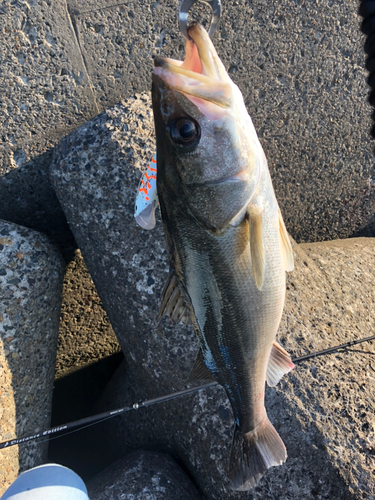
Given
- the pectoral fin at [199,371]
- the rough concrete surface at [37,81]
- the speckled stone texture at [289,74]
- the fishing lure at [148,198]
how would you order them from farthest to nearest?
the speckled stone texture at [289,74], the rough concrete surface at [37,81], the fishing lure at [148,198], the pectoral fin at [199,371]

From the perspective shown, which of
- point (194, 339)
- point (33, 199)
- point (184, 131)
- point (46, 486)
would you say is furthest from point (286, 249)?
point (33, 199)

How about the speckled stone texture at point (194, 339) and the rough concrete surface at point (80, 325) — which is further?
the rough concrete surface at point (80, 325)

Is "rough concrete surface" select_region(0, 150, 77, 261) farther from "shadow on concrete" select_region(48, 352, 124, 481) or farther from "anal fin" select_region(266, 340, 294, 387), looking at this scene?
"anal fin" select_region(266, 340, 294, 387)

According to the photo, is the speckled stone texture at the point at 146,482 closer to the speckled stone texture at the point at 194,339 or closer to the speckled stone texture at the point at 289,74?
the speckled stone texture at the point at 194,339

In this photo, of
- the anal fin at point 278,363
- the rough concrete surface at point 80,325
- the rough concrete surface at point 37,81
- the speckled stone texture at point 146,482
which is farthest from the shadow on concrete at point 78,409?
the anal fin at point 278,363

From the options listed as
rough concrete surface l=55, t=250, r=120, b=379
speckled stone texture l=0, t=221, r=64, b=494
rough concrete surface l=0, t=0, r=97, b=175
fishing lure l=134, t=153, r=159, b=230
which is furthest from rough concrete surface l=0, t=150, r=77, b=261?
fishing lure l=134, t=153, r=159, b=230
